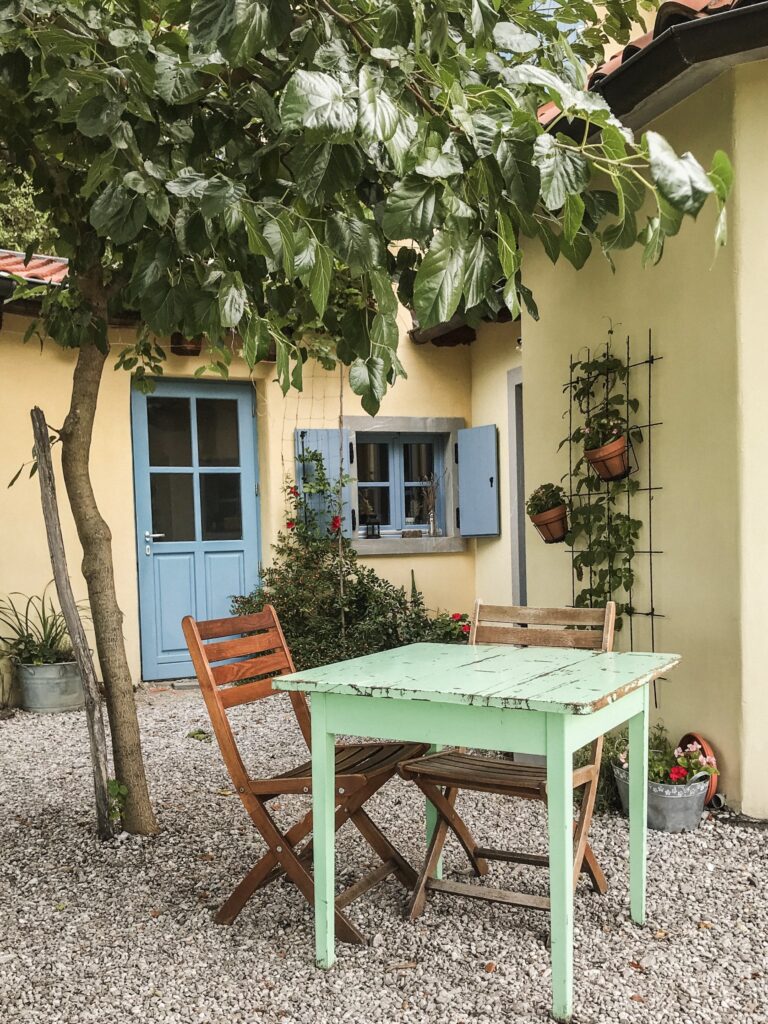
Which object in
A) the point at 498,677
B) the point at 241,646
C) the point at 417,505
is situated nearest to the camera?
the point at 498,677

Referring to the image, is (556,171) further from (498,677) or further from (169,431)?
(169,431)

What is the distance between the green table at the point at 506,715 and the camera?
7.34ft

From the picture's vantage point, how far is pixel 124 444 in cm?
681

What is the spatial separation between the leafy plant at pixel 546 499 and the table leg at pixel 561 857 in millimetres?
2470

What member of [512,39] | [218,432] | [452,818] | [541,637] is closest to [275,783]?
[452,818]

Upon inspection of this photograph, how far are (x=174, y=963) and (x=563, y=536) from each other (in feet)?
9.24

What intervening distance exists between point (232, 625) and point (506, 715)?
1.16m

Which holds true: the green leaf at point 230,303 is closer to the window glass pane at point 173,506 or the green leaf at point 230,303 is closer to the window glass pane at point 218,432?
the window glass pane at point 173,506

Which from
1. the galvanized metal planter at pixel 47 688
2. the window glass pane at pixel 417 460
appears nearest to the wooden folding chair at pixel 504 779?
the galvanized metal planter at pixel 47 688

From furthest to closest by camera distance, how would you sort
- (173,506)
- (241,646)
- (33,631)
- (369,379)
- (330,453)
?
(330,453)
(173,506)
(33,631)
(241,646)
(369,379)

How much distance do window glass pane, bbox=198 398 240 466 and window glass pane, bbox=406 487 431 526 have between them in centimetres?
162

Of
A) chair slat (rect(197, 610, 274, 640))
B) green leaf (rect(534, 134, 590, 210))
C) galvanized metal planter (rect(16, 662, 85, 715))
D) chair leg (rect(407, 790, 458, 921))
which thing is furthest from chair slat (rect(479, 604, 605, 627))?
galvanized metal planter (rect(16, 662, 85, 715))

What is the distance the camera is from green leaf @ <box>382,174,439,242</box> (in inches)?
61.6

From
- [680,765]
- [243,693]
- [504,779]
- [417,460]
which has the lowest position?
[680,765]
